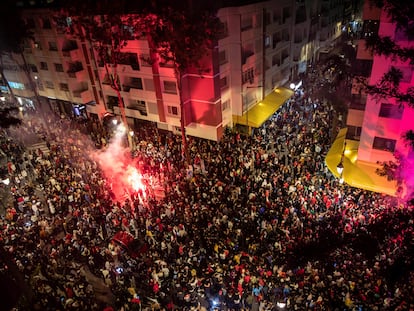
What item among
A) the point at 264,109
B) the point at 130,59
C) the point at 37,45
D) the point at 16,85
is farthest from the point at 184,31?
the point at 16,85

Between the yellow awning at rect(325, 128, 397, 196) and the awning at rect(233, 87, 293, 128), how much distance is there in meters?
7.22

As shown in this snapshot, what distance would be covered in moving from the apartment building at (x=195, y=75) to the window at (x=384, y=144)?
9.88m

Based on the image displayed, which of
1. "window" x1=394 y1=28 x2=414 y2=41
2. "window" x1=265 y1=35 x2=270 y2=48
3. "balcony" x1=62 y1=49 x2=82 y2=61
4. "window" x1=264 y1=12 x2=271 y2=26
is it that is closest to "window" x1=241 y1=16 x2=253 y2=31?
"window" x1=264 y1=12 x2=271 y2=26

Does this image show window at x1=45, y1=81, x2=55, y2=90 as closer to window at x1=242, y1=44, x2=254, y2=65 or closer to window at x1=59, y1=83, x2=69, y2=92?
window at x1=59, y1=83, x2=69, y2=92

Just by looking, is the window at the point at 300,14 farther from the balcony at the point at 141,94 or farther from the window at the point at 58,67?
the window at the point at 58,67

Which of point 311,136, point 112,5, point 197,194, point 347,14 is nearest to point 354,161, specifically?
point 311,136

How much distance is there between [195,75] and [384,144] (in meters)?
13.0

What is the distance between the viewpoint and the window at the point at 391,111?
52.2 ft

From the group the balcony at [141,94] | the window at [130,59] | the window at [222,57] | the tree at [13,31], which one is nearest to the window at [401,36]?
the window at [222,57]

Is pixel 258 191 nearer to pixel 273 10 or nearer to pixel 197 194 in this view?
pixel 197 194

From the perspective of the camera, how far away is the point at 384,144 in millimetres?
17141

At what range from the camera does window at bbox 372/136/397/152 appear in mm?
16936

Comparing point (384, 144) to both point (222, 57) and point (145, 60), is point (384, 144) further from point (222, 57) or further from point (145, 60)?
point (145, 60)

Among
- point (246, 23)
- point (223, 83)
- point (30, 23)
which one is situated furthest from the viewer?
point (30, 23)
